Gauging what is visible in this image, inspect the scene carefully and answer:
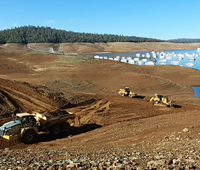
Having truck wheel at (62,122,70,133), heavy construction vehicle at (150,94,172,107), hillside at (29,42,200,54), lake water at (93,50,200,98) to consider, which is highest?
hillside at (29,42,200,54)

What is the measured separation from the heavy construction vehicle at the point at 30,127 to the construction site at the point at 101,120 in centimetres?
11

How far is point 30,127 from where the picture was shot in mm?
11656

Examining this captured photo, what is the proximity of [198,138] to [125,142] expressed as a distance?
11.0 feet

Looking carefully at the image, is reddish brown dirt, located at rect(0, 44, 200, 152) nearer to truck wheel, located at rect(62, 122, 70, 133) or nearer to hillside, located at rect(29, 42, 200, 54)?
truck wheel, located at rect(62, 122, 70, 133)

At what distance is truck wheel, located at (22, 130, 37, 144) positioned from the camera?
11.4 m

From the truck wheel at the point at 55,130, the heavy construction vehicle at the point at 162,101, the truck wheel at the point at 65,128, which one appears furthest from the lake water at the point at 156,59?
the truck wheel at the point at 55,130

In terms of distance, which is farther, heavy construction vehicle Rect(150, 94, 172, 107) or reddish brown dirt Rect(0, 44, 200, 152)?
heavy construction vehicle Rect(150, 94, 172, 107)

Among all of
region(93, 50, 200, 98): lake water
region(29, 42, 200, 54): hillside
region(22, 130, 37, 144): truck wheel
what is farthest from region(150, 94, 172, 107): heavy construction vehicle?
region(29, 42, 200, 54): hillside

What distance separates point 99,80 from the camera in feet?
113

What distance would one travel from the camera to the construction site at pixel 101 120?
7512 mm

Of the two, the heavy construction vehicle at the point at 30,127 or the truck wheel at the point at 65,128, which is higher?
the heavy construction vehicle at the point at 30,127

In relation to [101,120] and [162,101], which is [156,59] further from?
[101,120]

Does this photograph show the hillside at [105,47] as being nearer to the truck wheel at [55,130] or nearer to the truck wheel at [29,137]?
the truck wheel at [55,130]

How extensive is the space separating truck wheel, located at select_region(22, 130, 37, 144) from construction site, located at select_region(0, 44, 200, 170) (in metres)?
0.16
